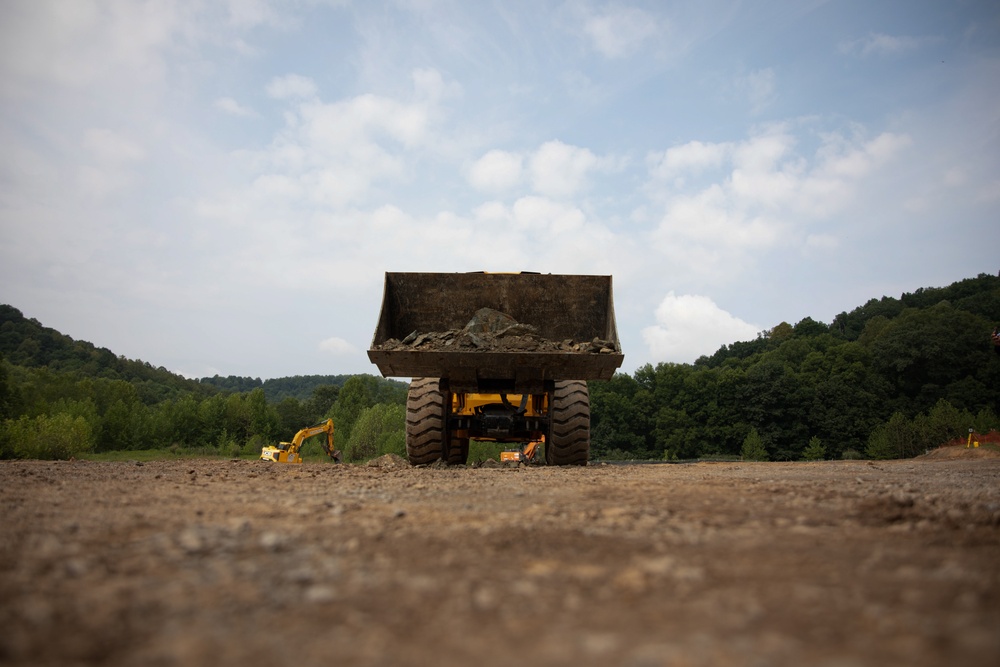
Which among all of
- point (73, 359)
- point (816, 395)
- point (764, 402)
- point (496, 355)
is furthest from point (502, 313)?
point (73, 359)

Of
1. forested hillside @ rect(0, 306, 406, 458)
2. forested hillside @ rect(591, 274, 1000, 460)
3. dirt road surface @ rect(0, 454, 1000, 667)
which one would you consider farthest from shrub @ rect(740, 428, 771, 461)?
dirt road surface @ rect(0, 454, 1000, 667)

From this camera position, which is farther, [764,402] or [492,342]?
[764,402]

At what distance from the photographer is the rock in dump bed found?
24.2 feet

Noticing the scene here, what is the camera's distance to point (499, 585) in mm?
1898

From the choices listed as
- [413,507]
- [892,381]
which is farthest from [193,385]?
[413,507]

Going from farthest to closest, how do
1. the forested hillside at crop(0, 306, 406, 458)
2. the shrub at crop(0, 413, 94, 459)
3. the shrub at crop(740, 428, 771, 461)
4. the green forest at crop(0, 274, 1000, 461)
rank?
the shrub at crop(740, 428, 771, 461) → the green forest at crop(0, 274, 1000, 461) → the forested hillside at crop(0, 306, 406, 458) → the shrub at crop(0, 413, 94, 459)

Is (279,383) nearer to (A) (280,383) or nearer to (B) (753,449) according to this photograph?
(A) (280,383)

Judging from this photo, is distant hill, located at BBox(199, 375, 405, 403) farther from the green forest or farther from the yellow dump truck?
the yellow dump truck

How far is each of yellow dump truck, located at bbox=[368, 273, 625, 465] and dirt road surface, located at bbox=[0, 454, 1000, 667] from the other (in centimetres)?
391

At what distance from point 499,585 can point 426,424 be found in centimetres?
614

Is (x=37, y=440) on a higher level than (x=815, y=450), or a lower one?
higher

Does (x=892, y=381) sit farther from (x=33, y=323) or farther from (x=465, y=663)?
(x=33, y=323)

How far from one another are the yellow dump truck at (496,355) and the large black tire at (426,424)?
0.01m

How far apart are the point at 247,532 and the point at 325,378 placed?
495 feet
